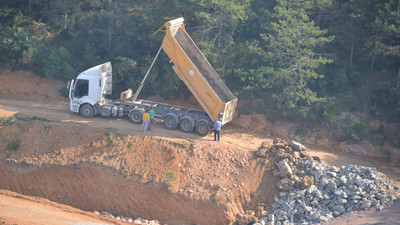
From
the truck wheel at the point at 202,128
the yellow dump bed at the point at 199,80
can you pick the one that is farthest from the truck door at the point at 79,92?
the truck wheel at the point at 202,128

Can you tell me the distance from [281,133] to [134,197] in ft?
30.9

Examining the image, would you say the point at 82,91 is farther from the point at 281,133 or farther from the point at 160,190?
the point at 281,133

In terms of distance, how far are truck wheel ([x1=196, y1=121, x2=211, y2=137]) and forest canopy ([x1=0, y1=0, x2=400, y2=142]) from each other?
4.26 m

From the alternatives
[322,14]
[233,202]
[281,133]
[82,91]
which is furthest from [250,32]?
[233,202]

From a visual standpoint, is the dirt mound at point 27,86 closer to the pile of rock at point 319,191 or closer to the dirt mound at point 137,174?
the dirt mound at point 137,174

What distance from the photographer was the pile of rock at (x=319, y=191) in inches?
575

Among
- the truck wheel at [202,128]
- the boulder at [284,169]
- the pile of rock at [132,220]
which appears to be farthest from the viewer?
the truck wheel at [202,128]

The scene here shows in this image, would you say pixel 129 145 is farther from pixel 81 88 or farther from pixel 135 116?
pixel 81 88

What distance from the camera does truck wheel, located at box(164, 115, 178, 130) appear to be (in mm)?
19281

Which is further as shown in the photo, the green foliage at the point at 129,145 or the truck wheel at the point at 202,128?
the truck wheel at the point at 202,128

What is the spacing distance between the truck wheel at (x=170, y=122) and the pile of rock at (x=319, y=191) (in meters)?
5.67

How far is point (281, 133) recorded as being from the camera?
827 inches

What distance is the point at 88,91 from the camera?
2008 centimetres

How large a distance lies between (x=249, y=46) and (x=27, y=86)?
14884 mm
